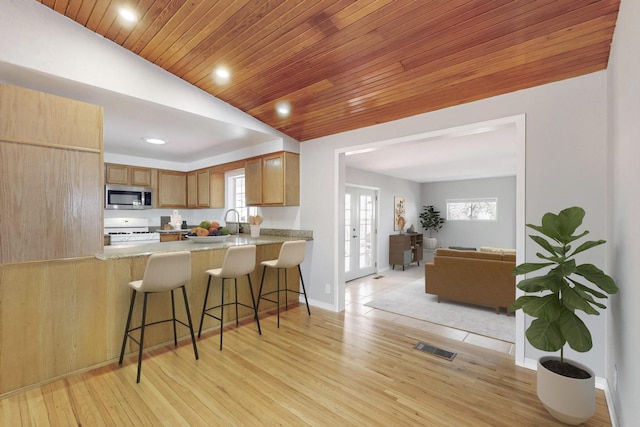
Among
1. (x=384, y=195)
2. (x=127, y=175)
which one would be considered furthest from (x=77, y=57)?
(x=384, y=195)

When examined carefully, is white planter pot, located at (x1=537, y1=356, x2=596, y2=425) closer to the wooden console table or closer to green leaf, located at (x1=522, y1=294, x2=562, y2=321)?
green leaf, located at (x1=522, y1=294, x2=562, y2=321)

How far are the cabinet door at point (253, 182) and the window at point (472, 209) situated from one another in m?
6.47

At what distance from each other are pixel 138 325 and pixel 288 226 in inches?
91.5

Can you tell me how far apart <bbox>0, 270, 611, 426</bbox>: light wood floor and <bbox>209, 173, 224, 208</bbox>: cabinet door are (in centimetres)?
306

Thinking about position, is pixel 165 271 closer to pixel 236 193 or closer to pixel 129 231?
pixel 236 193

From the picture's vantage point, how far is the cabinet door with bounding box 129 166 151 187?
543 centimetres

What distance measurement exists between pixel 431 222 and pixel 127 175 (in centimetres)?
779

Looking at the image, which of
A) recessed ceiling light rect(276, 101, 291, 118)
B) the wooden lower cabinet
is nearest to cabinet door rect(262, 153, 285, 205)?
recessed ceiling light rect(276, 101, 291, 118)

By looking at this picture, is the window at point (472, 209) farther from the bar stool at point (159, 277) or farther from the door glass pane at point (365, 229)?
the bar stool at point (159, 277)

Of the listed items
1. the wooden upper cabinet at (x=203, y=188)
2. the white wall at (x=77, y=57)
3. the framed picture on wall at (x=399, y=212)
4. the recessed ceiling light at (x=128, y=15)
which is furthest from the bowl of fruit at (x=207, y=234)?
the framed picture on wall at (x=399, y=212)

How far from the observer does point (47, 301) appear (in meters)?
2.21

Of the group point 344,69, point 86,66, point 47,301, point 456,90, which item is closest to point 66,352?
point 47,301

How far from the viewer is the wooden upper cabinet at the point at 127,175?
515 cm

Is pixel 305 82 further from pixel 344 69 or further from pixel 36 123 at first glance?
pixel 36 123
